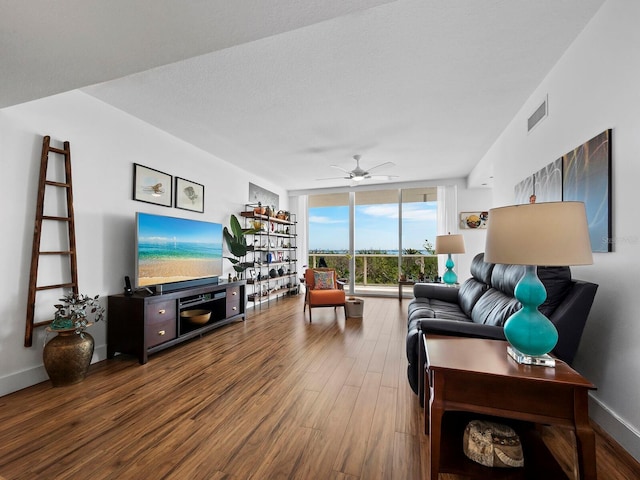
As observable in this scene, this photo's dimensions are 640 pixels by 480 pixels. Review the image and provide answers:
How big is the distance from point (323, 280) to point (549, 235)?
3794mm

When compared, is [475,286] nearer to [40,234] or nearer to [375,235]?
[375,235]

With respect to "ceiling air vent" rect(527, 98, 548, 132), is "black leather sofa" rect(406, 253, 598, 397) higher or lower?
lower

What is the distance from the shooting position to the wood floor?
1.46 meters

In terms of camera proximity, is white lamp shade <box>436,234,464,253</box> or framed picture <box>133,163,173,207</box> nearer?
framed picture <box>133,163,173,207</box>

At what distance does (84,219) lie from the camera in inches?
109

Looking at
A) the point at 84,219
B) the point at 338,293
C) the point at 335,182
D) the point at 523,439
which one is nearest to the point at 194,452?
the point at 523,439

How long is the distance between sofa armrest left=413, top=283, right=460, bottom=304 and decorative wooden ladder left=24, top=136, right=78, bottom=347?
381 cm

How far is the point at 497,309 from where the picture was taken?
2.20 meters

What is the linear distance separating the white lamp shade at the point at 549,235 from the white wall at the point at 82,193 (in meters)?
3.47

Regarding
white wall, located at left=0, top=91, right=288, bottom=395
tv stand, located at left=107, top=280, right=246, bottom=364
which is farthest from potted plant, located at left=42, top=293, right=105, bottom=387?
tv stand, located at left=107, top=280, right=246, bottom=364

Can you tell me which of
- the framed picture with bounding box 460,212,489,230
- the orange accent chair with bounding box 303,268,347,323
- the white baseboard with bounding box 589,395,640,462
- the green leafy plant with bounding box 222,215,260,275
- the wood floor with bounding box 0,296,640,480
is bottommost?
the wood floor with bounding box 0,296,640,480

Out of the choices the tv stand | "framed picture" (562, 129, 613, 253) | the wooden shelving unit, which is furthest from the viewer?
the wooden shelving unit

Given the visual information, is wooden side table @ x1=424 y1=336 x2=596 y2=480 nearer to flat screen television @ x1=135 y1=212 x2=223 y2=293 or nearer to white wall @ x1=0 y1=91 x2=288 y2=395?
flat screen television @ x1=135 y1=212 x2=223 y2=293

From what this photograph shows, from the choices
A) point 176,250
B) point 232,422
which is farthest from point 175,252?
point 232,422
